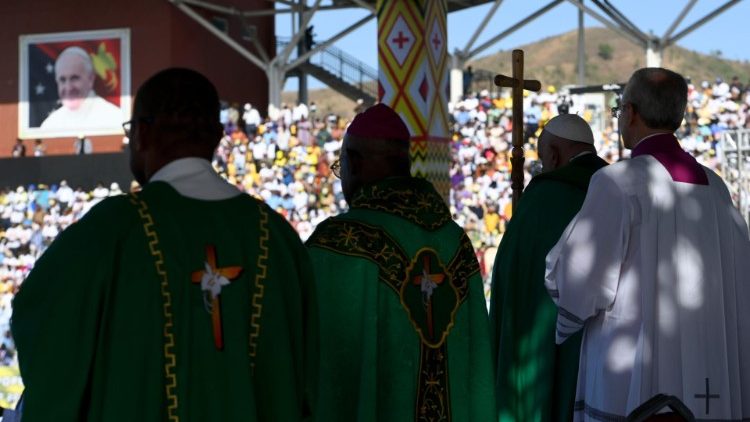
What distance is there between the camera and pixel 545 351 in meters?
4.85

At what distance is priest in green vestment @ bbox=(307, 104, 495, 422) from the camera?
381 centimetres

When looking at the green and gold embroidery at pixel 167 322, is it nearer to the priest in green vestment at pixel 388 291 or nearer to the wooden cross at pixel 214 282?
the wooden cross at pixel 214 282

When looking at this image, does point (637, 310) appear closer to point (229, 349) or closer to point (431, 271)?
point (431, 271)

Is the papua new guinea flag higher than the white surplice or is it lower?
higher

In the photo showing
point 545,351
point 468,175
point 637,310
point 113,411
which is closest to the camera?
point 113,411

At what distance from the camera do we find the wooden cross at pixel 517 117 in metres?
5.35

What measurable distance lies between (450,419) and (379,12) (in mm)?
7775

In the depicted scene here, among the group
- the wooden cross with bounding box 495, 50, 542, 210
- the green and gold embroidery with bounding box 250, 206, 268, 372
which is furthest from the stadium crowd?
the green and gold embroidery with bounding box 250, 206, 268, 372

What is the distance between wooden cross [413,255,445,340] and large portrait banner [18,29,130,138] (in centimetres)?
2258

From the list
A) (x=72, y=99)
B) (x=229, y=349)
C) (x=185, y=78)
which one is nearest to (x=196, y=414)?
(x=229, y=349)

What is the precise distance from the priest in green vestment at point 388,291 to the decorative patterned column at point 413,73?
699 cm

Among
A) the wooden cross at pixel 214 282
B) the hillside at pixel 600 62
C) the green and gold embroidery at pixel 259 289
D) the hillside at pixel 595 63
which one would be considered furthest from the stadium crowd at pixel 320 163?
the hillside at pixel 600 62

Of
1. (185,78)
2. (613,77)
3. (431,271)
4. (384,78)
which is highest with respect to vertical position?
(613,77)

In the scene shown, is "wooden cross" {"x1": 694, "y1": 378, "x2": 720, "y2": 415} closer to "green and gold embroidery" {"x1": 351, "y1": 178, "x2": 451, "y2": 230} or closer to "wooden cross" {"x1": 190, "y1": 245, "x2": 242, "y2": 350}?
"green and gold embroidery" {"x1": 351, "y1": 178, "x2": 451, "y2": 230}
